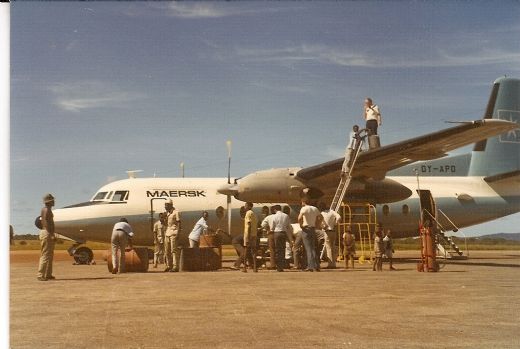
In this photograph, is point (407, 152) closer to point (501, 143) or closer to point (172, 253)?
point (172, 253)

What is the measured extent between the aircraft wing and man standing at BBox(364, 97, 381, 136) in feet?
2.63

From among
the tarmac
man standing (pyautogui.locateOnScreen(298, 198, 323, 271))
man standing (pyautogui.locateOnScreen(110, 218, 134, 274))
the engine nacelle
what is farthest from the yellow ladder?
the tarmac

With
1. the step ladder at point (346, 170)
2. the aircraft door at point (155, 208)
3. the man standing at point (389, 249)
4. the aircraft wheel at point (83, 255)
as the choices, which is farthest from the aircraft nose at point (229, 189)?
the man standing at point (389, 249)

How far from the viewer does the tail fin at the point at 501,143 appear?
2489cm

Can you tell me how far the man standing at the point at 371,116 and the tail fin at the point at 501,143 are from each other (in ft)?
35.0

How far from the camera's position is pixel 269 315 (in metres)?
6.41

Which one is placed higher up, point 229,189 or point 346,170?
point 346,170

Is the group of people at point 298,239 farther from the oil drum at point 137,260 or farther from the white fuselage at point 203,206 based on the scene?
the white fuselage at point 203,206

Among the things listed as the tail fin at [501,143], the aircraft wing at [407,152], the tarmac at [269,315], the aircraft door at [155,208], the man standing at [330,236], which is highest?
the tail fin at [501,143]

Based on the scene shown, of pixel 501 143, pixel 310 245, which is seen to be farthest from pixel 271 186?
pixel 501 143

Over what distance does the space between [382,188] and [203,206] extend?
688cm

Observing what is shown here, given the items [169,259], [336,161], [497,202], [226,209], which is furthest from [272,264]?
[497,202]

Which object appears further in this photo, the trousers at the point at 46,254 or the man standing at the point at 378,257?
the man standing at the point at 378,257

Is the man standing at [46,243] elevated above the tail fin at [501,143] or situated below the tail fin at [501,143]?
below
